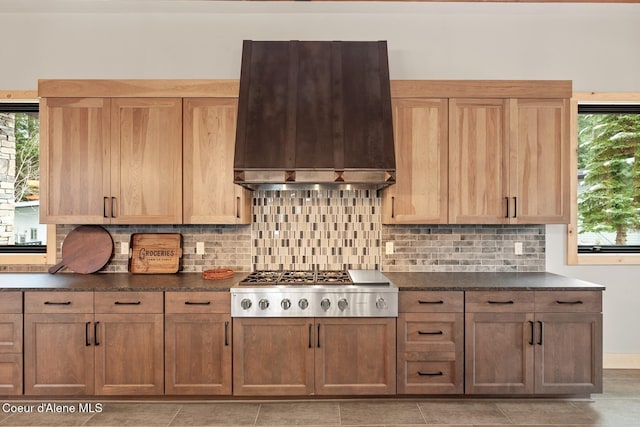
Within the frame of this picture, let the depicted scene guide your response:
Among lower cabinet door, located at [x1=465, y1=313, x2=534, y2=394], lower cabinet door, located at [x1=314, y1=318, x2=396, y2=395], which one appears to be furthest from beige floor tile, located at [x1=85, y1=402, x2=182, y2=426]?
lower cabinet door, located at [x1=465, y1=313, x2=534, y2=394]

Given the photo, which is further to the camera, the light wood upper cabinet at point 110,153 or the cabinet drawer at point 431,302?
the light wood upper cabinet at point 110,153

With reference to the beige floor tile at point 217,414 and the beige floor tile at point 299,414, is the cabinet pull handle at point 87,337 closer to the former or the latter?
the beige floor tile at point 217,414

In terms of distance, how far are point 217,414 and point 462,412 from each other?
1.73 m

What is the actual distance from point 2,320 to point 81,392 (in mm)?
774

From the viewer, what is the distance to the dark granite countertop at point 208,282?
2879 millimetres

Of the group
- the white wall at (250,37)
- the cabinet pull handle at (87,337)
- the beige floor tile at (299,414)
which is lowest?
the beige floor tile at (299,414)

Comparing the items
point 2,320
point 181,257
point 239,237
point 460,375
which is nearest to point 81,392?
point 2,320

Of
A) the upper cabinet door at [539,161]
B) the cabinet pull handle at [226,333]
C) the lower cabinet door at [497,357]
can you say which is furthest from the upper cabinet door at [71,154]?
the upper cabinet door at [539,161]

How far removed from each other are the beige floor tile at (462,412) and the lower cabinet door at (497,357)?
4.0 inches

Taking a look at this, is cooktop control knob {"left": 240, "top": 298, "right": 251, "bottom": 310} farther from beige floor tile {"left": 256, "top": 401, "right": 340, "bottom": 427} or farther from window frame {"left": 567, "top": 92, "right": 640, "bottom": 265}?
window frame {"left": 567, "top": 92, "right": 640, "bottom": 265}

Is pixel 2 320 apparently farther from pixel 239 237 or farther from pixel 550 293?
pixel 550 293

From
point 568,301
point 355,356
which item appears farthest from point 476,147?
point 355,356

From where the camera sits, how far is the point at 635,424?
8.85 ft

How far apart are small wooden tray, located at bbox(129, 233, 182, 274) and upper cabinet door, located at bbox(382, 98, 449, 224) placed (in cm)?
201
